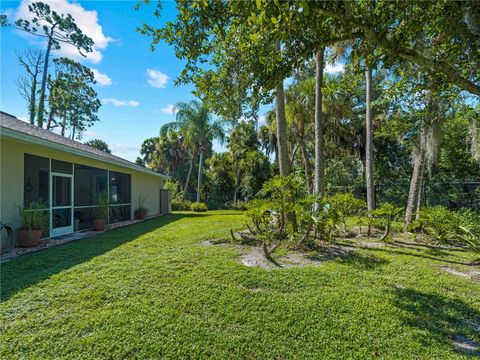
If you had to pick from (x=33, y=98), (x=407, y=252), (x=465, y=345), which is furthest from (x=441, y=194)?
(x=33, y=98)

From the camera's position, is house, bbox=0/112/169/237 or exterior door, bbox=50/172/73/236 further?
exterior door, bbox=50/172/73/236

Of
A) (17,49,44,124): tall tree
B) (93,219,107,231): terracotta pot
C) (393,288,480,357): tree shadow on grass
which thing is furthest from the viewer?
(17,49,44,124): tall tree

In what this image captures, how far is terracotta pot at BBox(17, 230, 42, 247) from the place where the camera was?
6.31 metres

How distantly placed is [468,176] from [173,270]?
14.2m

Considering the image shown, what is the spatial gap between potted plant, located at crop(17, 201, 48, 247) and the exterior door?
1040 millimetres

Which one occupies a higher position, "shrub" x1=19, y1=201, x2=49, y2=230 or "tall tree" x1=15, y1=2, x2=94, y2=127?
"tall tree" x1=15, y1=2, x2=94, y2=127

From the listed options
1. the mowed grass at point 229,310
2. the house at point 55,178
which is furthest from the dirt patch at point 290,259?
the house at point 55,178

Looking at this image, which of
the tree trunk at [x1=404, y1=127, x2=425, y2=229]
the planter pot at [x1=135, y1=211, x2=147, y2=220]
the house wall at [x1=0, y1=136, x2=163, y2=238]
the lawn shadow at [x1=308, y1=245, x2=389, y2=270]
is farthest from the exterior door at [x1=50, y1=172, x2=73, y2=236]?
the tree trunk at [x1=404, y1=127, x2=425, y2=229]

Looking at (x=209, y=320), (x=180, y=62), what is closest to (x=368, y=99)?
(x=180, y=62)

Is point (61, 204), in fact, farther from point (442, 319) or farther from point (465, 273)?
point (465, 273)

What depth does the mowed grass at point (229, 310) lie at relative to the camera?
255cm

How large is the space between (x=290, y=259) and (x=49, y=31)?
26.9 meters

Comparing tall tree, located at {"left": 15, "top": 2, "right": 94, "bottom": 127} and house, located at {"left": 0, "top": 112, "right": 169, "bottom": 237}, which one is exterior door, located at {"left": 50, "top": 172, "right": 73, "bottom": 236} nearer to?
house, located at {"left": 0, "top": 112, "right": 169, "bottom": 237}

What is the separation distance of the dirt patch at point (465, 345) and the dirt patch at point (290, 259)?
227 centimetres
